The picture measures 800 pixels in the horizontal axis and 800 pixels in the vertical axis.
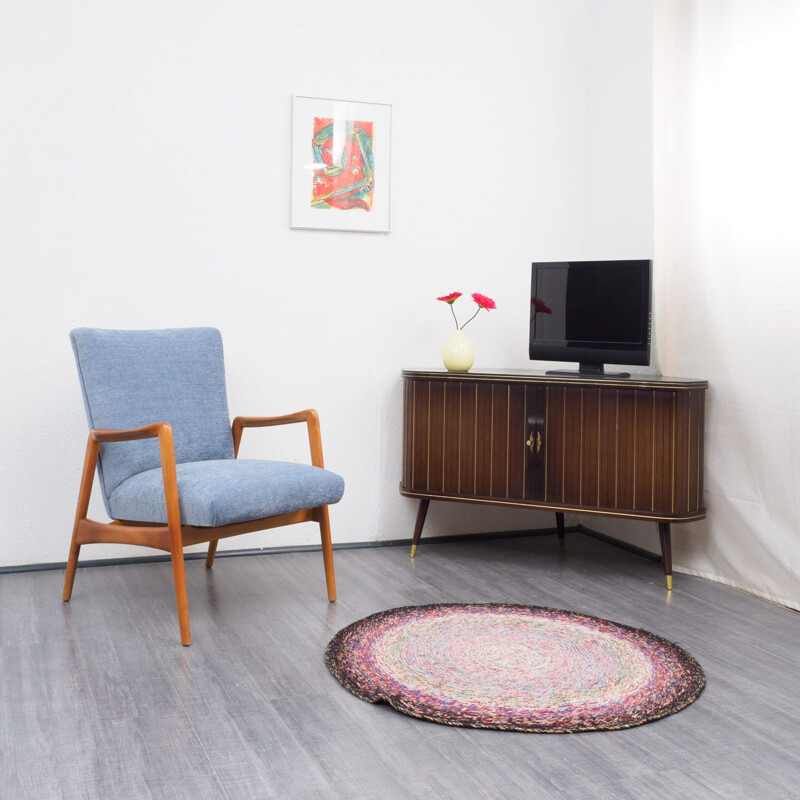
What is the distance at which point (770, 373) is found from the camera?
2.96 meters

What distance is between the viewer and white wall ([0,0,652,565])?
322 centimetres

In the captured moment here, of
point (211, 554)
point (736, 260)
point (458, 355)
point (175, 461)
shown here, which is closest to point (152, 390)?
point (175, 461)

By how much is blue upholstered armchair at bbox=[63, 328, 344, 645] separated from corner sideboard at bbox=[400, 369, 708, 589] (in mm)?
683

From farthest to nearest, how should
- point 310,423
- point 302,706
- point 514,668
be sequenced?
point 310,423 < point 514,668 < point 302,706

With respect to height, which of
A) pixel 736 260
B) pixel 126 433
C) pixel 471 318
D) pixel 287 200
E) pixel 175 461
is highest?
pixel 287 200

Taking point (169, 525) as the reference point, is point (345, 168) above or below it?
above

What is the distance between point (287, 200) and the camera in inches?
139

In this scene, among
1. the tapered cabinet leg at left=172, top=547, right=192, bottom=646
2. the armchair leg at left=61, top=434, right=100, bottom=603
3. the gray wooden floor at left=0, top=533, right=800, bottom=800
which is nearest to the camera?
the gray wooden floor at left=0, top=533, right=800, bottom=800

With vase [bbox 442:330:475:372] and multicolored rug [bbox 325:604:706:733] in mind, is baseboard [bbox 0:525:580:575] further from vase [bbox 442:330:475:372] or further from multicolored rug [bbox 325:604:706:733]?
multicolored rug [bbox 325:604:706:733]

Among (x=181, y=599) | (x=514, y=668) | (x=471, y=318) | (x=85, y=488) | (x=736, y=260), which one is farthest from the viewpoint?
(x=471, y=318)

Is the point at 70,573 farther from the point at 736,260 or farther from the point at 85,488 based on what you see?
the point at 736,260

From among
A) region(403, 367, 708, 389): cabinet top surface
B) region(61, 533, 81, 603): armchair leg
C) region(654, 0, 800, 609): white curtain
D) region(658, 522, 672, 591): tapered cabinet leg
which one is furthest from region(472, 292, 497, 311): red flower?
region(61, 533, 81, 603): armchair leg

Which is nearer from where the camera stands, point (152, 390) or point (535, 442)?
point (152, 390)

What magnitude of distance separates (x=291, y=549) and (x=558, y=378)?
1.29 meters
